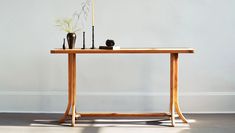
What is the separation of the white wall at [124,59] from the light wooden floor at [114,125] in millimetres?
271

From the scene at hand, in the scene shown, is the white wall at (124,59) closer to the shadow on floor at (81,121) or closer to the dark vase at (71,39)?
the shadow on floor at (81,121)

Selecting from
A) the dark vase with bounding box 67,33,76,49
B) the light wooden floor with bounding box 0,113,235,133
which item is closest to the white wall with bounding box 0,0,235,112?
the light wooden floor with bounding box 0,113,235,133

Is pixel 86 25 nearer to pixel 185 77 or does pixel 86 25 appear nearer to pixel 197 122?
pixel 185 77

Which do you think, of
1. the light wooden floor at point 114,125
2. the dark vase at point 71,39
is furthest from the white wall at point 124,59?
the dark vase at point 71,39

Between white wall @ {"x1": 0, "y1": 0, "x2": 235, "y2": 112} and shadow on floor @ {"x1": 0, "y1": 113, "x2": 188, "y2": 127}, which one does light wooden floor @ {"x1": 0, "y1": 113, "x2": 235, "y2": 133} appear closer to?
shadow on floor @ {"x1": 0, "y1": 113, "x2": 188, "y2": 127}

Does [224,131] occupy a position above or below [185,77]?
below

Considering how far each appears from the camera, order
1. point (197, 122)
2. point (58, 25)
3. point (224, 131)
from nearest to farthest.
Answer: point (224, 131) < point (197, 122) < point (58, 25)

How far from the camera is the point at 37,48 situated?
4.17 m

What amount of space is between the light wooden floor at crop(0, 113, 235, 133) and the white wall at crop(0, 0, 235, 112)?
0.89 feet

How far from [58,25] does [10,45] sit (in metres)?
0.60

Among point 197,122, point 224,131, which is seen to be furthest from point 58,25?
point 224,131

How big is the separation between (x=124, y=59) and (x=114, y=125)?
0.89 metres

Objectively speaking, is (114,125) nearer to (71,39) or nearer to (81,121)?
(81,121)

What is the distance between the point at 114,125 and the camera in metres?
3.56
